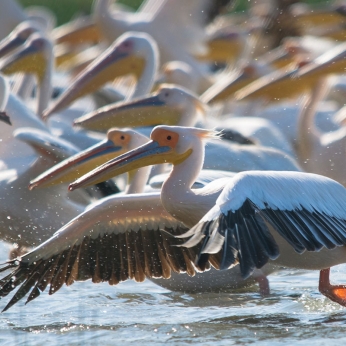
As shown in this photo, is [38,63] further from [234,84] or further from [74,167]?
[74,167]

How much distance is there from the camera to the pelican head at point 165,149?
13.5ft

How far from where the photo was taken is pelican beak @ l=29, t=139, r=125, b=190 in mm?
5133

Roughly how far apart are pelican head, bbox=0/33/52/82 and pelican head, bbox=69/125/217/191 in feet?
15.3

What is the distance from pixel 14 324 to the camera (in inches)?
163

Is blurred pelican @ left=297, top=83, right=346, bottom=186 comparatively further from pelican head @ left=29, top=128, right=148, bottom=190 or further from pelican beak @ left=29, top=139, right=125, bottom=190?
pelican beak @ left=29, top=139, right=125, bottom=190

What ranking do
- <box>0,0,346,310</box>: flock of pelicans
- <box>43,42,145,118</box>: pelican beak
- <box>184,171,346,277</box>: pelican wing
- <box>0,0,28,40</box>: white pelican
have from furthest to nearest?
<box>0,0,28,40</box>: white pelican → <box>43,42,145,118</box>: pelican beak → <box>0,0,346,310</box>: flock of pelicans → <box>184,171,346,277</box>: pelican wing

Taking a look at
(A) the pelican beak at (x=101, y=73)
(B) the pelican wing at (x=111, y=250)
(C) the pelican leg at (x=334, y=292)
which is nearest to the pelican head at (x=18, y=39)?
(A) the pelican beak at (x=101, y=73)

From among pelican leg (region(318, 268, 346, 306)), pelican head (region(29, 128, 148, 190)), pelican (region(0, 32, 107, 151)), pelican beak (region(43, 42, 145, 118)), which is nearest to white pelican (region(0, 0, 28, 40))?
pelican (region(0, 32, 107, 151))

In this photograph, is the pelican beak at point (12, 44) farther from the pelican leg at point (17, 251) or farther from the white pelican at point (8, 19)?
the pelican leg at point (17, 251)

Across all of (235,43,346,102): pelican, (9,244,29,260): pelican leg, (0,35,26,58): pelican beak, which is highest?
(0,35,26,58): pelican beak

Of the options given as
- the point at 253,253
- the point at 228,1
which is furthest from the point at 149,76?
the point at 253,253

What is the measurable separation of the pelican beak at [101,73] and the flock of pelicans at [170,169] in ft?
0.04

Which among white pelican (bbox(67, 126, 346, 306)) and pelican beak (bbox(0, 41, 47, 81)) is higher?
pelican beak (bbox(0, 41, 47, 81))

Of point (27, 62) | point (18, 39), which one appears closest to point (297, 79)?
point (27, 62)
